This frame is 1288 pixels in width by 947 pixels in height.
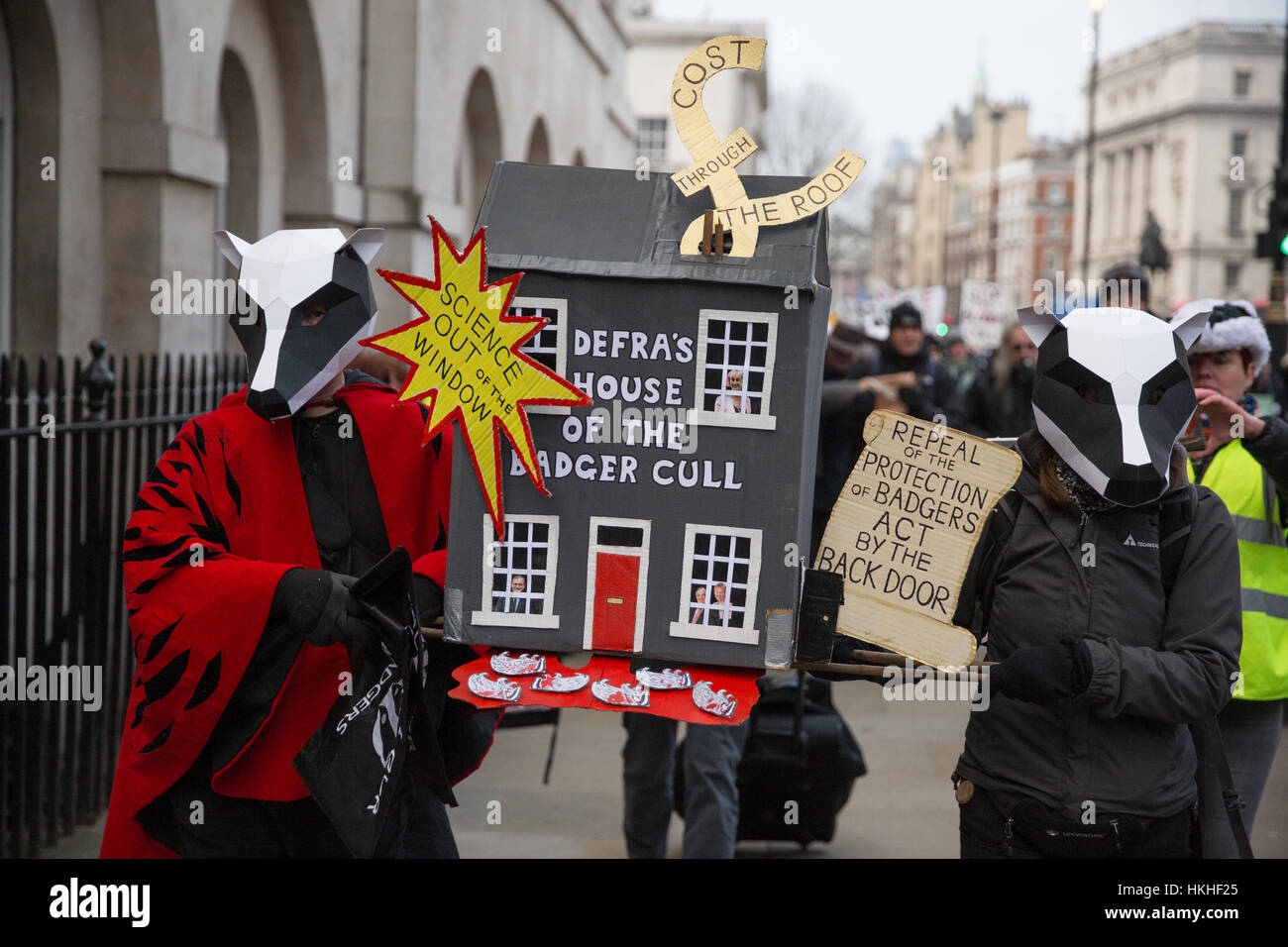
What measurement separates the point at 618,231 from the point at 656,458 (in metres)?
0.48

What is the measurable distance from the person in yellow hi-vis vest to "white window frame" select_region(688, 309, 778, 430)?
1.64m

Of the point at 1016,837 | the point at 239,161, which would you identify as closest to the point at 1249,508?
the point at 1016,837

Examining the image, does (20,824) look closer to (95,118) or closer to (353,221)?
(95,118)

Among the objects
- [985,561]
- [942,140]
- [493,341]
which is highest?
[942,140]

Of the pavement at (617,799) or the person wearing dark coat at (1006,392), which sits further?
the person wearing dark coat at (1006,392)

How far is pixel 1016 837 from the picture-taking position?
3008 mm

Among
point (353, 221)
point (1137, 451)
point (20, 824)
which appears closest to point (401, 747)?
point (1137, 451)

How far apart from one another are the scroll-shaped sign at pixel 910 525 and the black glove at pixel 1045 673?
0.15 metres

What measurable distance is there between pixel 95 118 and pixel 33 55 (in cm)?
52

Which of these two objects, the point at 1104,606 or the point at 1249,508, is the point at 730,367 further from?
the point at 1249,508

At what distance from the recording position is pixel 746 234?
278 cm

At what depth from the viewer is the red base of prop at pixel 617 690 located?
271cm

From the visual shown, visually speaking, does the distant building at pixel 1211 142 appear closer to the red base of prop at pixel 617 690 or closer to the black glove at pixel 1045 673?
the black glove at pixel 1045 673

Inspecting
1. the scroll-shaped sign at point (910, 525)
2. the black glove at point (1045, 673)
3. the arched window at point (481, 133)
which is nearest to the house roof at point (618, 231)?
the scroll-shaped sign at point (910, 525)
